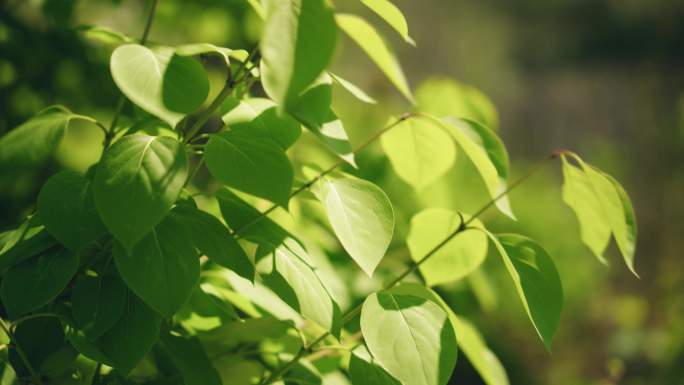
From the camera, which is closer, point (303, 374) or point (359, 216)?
point (359, 216)

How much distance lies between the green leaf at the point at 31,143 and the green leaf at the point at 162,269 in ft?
0.74

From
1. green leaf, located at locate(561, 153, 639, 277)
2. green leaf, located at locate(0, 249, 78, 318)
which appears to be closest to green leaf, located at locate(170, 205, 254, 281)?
green leaf, located at locate(0, 249, 78, 318)

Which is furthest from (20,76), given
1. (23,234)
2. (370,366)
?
(370,366)

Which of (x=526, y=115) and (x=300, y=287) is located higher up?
(x=300, y=287)

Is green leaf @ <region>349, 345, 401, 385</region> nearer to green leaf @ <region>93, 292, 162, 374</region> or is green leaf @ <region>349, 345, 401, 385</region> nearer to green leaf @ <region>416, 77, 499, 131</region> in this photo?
green leaf @ <region>93, 292, 162, 374</region>

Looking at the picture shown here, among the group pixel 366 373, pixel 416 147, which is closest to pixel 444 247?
pixel 416 147

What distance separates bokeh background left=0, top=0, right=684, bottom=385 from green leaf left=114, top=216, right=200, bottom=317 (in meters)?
0.28

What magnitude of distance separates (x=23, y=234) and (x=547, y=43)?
15313 millimetres

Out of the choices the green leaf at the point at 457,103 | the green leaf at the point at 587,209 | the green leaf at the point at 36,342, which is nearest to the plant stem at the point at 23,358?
the green leaf at the point at 36,342

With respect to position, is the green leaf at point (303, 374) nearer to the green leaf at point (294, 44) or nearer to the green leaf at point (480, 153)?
the green leaf at point (480, 153)

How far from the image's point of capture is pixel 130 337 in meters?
0.64

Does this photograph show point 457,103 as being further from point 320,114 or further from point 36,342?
point 36,342

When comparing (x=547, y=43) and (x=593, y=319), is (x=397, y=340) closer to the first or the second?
(x=593, y=319)

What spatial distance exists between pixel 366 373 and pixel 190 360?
7.9 inches
